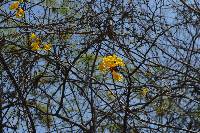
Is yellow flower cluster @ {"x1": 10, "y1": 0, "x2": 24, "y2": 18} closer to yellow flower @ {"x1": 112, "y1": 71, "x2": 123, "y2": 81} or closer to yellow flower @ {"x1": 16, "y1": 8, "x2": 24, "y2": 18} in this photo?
yellow flower @ {"x1": 16, "y1": 8, "x2": 24, "y2": 18}

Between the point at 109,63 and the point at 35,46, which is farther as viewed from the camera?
the point at 35,46

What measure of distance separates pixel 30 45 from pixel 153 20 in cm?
104

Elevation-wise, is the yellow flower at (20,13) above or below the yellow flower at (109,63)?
above

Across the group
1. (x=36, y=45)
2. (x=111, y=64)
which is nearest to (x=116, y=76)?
(x=111, y=64)

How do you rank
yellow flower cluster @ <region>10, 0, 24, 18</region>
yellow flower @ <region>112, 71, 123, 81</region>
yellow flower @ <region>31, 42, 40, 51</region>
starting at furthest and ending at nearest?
yellow flower cluster @ <region>10, 0, 24, 18</region>
yellow flower @ <region>31, 42, 40, 51</region>
yellow flower @ <region>112, 71, 123, 81</region>

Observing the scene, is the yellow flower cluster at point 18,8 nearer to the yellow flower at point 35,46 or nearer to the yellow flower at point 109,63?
the yellow flower at point 35,46

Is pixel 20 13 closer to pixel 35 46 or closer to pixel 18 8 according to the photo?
pixel 18 8

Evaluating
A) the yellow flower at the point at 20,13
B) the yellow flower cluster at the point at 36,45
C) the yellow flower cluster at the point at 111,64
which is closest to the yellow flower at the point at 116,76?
the yellow flower cluster at the point at 111,64

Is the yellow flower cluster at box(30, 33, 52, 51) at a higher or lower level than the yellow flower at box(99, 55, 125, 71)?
higher

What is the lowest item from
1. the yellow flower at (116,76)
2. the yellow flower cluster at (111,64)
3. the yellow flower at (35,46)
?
the yellow flower at (116,76)

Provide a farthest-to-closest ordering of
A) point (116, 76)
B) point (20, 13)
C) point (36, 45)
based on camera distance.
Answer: point (20, 13)
point (36, 45)
point (116, 76)

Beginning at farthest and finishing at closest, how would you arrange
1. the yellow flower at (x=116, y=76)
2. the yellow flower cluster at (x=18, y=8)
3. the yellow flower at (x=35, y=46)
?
1. the yellow flower cluster at (x=18, y=8)
2. the yellow flower at (x=35, y=46)
3. the yellow flower at (x=116, y=76)

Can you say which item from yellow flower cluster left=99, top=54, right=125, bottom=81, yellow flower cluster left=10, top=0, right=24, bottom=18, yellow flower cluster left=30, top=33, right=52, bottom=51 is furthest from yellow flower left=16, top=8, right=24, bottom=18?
yellow flower cluster left=99, top=54, right=125, bottom=81

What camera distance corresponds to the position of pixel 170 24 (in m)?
4.32
